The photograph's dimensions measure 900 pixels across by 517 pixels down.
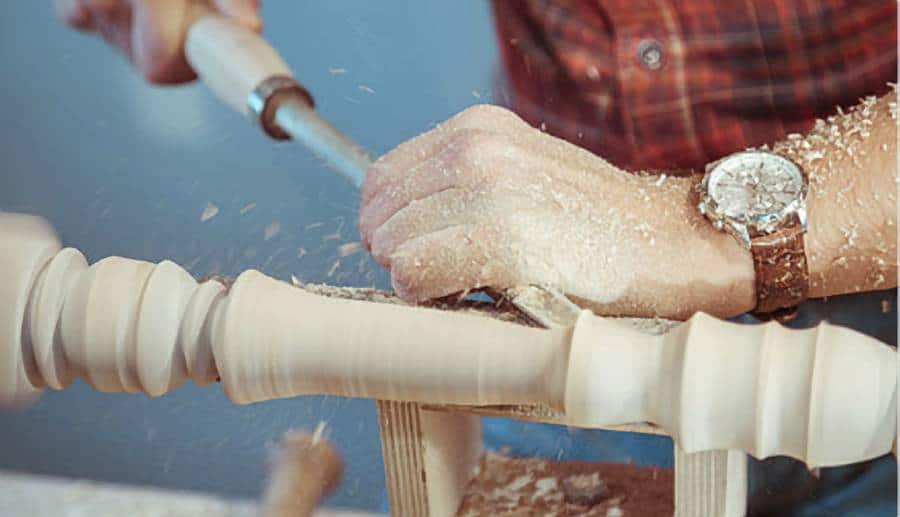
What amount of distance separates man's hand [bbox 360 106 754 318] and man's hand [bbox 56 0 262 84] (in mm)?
222

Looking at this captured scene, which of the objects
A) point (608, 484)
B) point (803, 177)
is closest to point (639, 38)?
point (803, 177)

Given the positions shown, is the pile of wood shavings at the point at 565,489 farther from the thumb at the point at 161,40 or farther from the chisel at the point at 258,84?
the thumb at the point at 161,40

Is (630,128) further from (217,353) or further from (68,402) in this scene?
(68,402)

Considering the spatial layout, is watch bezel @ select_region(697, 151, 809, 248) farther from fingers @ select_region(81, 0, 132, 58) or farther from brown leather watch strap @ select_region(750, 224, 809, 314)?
fingers @ select_region(81, 0, 132, 58)

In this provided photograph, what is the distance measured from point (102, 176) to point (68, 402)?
21 cm

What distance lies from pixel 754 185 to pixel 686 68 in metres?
0.16

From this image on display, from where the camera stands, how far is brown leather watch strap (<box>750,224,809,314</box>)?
513 mm

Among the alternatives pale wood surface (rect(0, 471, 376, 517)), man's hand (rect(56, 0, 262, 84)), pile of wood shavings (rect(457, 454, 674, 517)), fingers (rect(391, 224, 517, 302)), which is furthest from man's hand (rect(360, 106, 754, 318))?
pale wood surface (rect(0, 471, 376, 517))

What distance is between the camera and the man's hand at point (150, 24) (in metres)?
0.68

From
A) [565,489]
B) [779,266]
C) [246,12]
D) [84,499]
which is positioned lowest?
[84,499]

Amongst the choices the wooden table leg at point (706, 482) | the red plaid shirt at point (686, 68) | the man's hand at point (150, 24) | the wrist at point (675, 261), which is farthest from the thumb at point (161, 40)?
the wooden table leg at point (706, 482)

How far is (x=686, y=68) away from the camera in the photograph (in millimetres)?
640

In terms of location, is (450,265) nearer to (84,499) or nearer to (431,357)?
(431,357)

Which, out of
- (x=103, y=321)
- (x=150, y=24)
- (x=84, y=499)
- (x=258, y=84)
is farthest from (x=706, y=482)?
(x=84, y=499)
